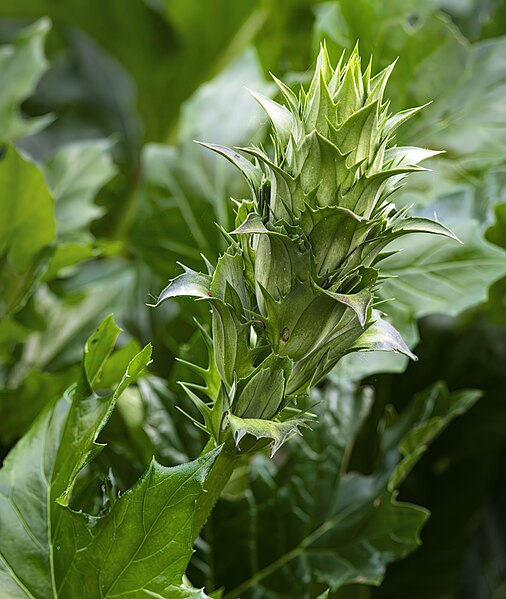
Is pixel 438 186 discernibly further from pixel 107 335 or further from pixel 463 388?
pixel 107 335

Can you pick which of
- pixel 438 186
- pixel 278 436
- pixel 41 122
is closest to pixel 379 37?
pixel 438 186

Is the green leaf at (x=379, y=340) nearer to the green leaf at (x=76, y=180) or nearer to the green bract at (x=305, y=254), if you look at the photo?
the green bract at (x=305, y=254)

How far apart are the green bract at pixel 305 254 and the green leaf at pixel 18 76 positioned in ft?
1.02

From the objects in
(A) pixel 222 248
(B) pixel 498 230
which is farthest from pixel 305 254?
(B) pixel 498 230

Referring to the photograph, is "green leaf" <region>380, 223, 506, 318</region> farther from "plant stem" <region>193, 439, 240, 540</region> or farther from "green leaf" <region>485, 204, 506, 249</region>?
"plant stem" <region>193, 439, 240, 540</region>

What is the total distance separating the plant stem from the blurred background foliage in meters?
0.05

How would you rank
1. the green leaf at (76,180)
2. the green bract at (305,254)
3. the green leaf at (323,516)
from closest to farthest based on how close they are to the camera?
1. the green bract at (305,254)
2. the green leaf at (323,516)
3. the green leaf at (76,180)

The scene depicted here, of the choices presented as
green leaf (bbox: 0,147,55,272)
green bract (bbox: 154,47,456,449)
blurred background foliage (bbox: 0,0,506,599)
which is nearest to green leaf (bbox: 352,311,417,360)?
green bract (bbox: 154,47,456,449)

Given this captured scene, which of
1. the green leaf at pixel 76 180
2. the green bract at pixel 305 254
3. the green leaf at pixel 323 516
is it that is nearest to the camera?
the green bract at pixel 305 254

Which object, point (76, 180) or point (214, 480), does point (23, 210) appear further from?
point (214, 480)

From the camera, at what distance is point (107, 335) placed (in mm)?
273

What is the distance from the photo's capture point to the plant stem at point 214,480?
0.78 ft

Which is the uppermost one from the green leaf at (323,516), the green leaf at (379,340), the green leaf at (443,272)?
the green leaf at (379,340)

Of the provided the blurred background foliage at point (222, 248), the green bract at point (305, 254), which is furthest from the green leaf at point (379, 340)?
the blurred background foliage at point (222, 248)
